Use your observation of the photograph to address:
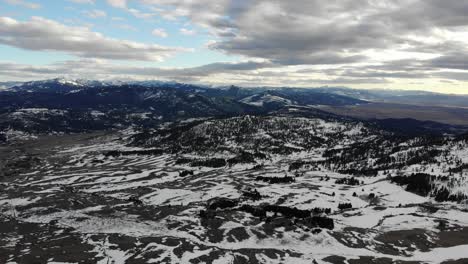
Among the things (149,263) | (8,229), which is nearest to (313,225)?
(149,263)

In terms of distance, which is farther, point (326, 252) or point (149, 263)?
point (326, 252)

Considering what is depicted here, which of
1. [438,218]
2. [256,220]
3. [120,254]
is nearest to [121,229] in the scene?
[120,254]

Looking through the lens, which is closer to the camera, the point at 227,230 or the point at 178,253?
the point at 178,253

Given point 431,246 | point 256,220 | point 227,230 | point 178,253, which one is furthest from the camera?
point 256,220

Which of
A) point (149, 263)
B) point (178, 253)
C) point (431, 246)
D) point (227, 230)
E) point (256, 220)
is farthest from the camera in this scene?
point (256, 220)

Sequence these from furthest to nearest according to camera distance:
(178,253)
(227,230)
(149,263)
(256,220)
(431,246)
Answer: (256,220) < (227,230) < (431,246) < (178,253) < (149,263)

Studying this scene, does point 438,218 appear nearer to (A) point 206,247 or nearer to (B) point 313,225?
(B) point 313,225

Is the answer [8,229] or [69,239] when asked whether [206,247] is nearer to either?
[69,239]

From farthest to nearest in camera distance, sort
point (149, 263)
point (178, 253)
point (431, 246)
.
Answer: point (431, 246), point (178, 253), point (149, 263)
